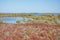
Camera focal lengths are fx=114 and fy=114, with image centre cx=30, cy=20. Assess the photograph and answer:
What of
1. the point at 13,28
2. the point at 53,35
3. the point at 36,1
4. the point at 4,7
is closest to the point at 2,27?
the point at 13,28

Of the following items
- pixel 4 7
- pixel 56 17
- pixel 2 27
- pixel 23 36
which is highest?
pixel 4 7

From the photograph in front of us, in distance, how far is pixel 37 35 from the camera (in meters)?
1.49

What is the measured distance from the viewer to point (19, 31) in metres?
1.51

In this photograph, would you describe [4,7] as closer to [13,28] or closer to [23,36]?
[13,28]

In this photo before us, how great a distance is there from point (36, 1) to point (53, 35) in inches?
20.0

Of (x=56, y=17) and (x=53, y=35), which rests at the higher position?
(x=56, y=17)

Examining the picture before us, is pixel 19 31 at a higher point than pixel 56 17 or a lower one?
lower

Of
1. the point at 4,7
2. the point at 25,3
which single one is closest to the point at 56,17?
the point at 25,3

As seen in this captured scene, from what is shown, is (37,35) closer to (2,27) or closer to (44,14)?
(44,14)

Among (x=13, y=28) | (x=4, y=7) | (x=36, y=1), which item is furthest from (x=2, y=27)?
(x=36, y=1)

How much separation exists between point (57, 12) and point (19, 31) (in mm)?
571

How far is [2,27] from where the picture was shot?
5.06ft

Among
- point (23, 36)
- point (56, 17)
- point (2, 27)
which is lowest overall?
point (23, 36)

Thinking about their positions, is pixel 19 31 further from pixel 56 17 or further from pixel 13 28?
pixel 56 17
